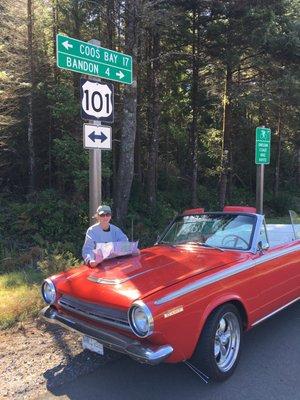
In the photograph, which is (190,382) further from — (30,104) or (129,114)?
(30,104)

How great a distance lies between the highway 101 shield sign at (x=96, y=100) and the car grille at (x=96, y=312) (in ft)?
9.09

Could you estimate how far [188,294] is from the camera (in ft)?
13.4

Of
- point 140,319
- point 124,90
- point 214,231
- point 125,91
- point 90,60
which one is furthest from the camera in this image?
point 124,90

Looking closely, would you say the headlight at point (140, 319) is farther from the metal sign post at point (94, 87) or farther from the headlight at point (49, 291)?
the metal sign post at point (94, 87)

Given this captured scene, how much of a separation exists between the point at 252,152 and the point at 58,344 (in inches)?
982

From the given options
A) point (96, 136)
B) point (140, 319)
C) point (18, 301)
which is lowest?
point (18, 301)

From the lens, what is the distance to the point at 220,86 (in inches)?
719

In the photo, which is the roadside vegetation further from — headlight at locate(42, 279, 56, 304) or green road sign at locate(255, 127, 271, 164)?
headlight at locate(42, 279, 56, 304)

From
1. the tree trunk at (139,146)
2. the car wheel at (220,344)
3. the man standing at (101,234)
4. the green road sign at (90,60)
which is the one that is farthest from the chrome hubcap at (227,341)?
the tree trunk at (139,146)

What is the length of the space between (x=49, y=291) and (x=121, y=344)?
138 centimetres

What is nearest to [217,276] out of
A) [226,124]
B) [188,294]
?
[188,294]

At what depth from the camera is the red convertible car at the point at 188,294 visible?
3.86m

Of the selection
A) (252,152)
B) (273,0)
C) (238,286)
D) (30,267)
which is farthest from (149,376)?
(252,152)

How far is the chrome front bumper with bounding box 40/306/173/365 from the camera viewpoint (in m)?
3.67
